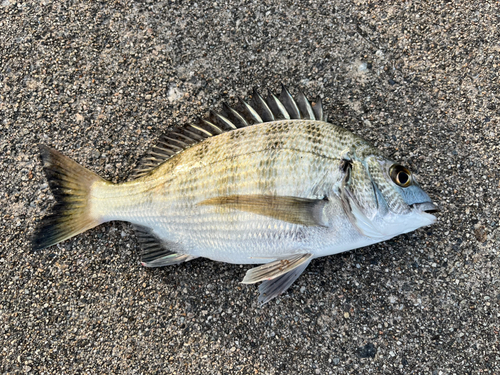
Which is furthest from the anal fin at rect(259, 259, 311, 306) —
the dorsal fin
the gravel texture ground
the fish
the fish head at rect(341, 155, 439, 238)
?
the dorsal fin

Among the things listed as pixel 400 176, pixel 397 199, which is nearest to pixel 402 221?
pixel 397 199

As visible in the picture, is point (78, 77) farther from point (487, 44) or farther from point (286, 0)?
point (487, 44)

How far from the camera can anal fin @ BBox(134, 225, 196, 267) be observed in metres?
1.97

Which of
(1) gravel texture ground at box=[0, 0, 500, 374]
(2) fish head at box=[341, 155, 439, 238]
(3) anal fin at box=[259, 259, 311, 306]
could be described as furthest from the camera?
(1) gravel texture ground at box=[0, 0, 500, 374]

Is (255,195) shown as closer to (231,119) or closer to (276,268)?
(276,268)

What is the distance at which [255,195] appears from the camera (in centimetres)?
174

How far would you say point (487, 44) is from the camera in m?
2.14

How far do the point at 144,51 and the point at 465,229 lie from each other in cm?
228

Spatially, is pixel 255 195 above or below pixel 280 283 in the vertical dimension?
above

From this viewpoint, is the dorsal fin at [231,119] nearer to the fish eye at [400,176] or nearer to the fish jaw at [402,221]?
the fish eye at [400,176]

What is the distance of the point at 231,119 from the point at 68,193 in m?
1.05

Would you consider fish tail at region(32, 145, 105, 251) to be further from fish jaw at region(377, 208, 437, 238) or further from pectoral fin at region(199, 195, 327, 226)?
fish jaw at region(377, 208, 437, 238)

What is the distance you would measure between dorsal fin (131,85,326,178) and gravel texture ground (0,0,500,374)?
0.17 m

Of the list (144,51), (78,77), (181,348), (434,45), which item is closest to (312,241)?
→ (181,348)
